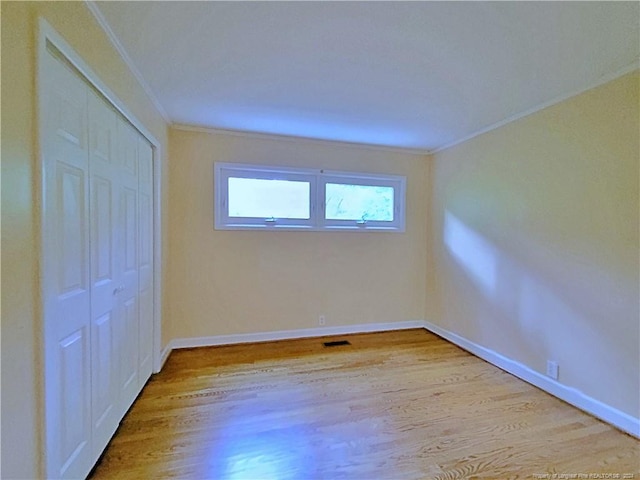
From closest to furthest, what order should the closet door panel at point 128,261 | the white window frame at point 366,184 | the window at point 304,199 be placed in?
the closet door panel at point 128,261
the window at point 304,199
the white window frame at point 366,184

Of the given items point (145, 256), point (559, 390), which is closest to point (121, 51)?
point (145, 256)

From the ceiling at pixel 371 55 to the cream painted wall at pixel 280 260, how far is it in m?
0.65

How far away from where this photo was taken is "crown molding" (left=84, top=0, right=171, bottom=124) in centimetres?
148

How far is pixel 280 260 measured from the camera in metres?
3.62

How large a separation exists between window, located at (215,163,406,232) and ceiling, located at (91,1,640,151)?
2.57 ft

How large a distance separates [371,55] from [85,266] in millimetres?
1924

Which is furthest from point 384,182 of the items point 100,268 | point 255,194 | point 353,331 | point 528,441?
point 100,268

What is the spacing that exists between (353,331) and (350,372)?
1095mm

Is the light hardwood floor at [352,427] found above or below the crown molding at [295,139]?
below

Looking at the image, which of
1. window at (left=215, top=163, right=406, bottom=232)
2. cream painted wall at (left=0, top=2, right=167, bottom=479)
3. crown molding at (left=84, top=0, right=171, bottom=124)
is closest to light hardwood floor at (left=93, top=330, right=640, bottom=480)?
cream painted wall at (left=0, top=2, right=167, bottom=479)

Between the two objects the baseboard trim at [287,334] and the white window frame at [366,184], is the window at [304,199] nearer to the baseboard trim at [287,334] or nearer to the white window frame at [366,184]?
the white window frame at [366,184]

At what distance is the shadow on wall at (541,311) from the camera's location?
6.88 ft

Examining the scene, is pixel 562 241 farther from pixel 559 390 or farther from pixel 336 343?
pixel 336 343

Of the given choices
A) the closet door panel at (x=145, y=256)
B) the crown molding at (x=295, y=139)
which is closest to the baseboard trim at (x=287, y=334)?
the closet door panel at (x=145, y=256)
